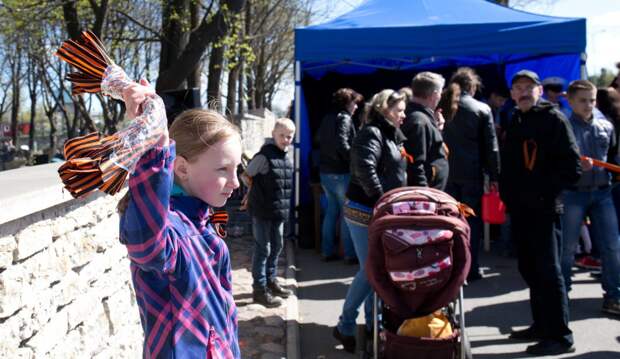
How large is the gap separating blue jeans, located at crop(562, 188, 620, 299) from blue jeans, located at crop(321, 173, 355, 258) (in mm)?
2644

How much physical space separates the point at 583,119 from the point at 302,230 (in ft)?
13.2

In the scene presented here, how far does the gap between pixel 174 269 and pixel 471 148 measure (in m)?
5.07

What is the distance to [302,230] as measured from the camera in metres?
8.17

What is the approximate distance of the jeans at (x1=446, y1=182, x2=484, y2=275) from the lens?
20.7ft

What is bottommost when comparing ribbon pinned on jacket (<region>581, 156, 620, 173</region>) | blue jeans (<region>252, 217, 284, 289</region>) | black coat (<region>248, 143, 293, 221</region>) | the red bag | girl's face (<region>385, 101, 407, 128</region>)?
blue jeans (<region>252, 217, 284, 289</region>)

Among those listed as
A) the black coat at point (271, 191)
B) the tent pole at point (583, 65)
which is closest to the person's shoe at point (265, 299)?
the black coat at point (271, 191)

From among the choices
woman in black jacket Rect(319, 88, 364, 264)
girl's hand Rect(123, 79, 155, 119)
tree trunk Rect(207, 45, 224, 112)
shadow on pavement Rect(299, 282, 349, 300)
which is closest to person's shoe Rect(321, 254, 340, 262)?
woman in black jacket Rect(319, 88, 364, 264)

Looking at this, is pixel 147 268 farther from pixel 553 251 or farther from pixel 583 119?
pixel 583 119

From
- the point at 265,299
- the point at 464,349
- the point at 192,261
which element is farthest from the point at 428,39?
the point at 192,261

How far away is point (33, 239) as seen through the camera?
8.57ft

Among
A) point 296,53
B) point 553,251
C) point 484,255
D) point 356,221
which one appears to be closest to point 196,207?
point 356,221

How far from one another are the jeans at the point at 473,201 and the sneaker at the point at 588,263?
1310mm

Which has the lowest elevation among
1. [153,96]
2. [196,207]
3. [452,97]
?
[196,207]

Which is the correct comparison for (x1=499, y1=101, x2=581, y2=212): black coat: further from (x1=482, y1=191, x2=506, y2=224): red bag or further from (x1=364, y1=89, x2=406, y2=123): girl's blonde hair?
(x1=482, y1=191, x2=506, y2=224): red bag
